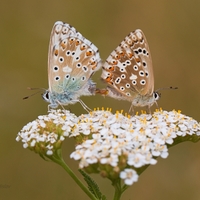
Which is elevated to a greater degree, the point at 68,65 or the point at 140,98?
the point at 68,65

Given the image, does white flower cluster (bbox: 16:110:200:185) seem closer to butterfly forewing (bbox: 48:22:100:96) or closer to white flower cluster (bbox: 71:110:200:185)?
white flower cluster (bbox: 71:110:200:185)

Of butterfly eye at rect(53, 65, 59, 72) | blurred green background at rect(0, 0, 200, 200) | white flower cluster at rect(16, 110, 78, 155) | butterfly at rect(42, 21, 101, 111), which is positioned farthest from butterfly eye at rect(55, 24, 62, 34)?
blurred green background at rect(0, 0, 200, 200)

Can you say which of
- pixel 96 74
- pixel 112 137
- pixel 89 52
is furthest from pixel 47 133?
pixel 96 74

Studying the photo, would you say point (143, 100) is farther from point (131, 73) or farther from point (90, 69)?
point (90, 69)

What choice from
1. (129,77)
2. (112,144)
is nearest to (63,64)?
(129,77)

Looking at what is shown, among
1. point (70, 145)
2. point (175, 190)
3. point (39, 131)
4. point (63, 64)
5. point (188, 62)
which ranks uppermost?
point (63, 64)

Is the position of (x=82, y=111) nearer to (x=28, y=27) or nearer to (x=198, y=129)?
(x=28, y=27)

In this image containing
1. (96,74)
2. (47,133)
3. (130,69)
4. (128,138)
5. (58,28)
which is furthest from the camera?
(96,74)
